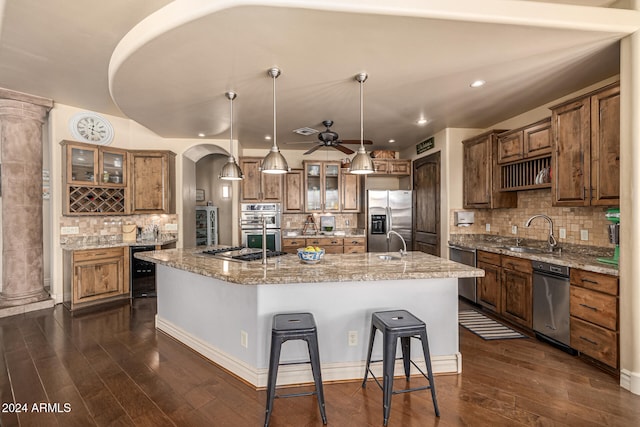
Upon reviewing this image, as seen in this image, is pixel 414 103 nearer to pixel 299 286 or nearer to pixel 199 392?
pixel 299 286

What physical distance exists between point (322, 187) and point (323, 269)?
369 centimetres

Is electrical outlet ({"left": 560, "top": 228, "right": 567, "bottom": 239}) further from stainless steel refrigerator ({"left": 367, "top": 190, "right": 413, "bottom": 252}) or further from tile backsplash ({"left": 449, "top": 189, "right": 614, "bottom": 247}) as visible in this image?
stainless steel refrigerator ({"left": 367, "top": 190, "right": 413, "bottom": 252})

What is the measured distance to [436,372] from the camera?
2500 millimetres

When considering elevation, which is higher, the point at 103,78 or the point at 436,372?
the point at 103,78

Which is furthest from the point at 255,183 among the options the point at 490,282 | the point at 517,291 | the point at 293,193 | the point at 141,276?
the point at 517,291

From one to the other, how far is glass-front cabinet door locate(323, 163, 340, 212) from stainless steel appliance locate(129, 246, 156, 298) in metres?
3.09

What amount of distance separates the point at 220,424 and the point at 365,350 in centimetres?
115

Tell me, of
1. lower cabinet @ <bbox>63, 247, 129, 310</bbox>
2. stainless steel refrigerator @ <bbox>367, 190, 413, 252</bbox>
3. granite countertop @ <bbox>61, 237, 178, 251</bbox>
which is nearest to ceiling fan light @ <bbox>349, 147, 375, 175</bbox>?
stainless steel refrigerator @ <bbox>367, 190, 413, 252</bbox>

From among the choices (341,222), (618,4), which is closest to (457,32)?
(618,4)

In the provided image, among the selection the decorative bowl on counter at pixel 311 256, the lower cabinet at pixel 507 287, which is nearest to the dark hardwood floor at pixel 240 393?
the lower cabinet at pixel 507 287

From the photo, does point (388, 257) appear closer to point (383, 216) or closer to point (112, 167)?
point (383, 216)

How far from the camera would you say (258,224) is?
18.3 ft

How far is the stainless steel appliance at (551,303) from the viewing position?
111 inches

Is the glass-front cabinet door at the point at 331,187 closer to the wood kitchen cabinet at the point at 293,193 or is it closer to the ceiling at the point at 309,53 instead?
the wood kitchen cabinet at the point at 293,193
